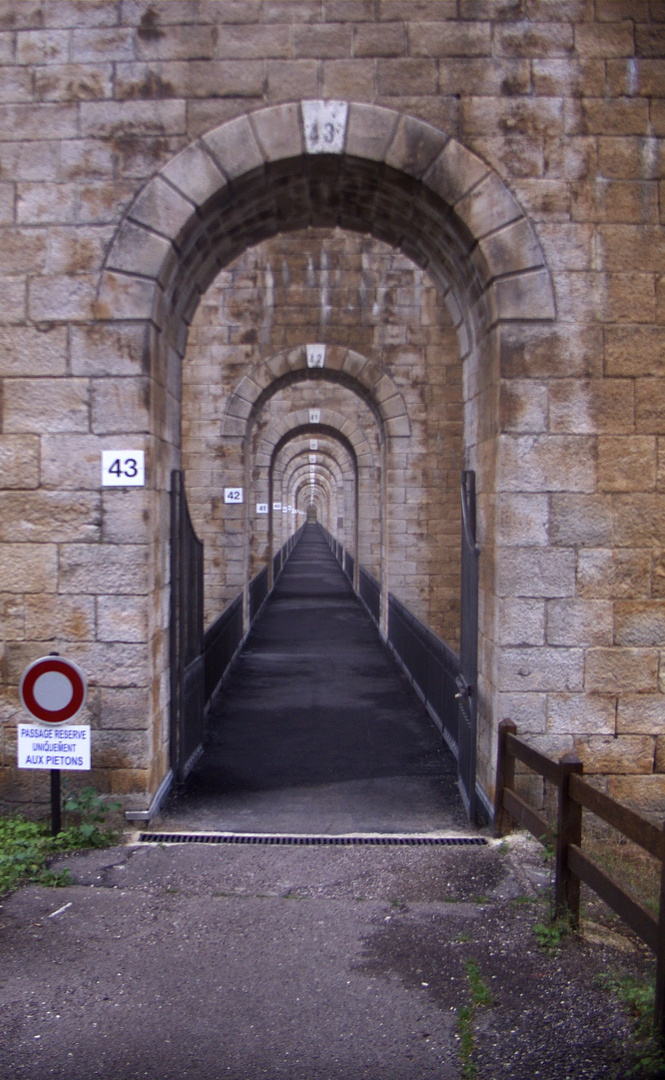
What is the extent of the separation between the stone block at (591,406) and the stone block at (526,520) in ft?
1.51

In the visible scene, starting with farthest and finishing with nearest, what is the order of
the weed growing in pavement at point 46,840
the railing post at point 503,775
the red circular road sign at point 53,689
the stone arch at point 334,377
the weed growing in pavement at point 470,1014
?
the stone arch at point 334,377 < the railing post at point 503,775 < the red circular road sign at point 53,689 < the weed growing in pavement at point 46,840 < the weed growing in pavement at point 470,1014

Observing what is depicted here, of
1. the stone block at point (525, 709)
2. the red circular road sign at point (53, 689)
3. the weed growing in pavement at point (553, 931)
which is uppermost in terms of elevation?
the red circular road sign at point (53, 689)

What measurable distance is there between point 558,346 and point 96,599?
3.21m

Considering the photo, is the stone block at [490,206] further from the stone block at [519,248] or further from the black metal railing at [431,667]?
the black metal railing at [431,667]

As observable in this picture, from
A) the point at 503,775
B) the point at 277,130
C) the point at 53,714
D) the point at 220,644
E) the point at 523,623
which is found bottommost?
the point at 503,775

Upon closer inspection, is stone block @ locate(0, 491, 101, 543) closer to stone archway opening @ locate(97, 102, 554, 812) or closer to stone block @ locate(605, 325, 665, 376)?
stone archway opening @ locate(97, 102, 554, 812)

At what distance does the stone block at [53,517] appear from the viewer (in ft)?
18.4

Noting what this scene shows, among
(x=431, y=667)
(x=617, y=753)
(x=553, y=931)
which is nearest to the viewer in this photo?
(x=553, y=931)

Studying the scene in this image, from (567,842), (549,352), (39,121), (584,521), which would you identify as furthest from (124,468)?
(567,842)

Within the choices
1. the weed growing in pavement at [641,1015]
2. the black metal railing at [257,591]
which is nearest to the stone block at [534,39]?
the weed growing in pavement at [641,1015]

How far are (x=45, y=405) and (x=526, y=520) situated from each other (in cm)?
303

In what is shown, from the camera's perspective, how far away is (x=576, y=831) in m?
4.20

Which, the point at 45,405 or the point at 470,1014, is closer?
the point at 470,1014

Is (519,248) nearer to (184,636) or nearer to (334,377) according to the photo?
(184,636)
